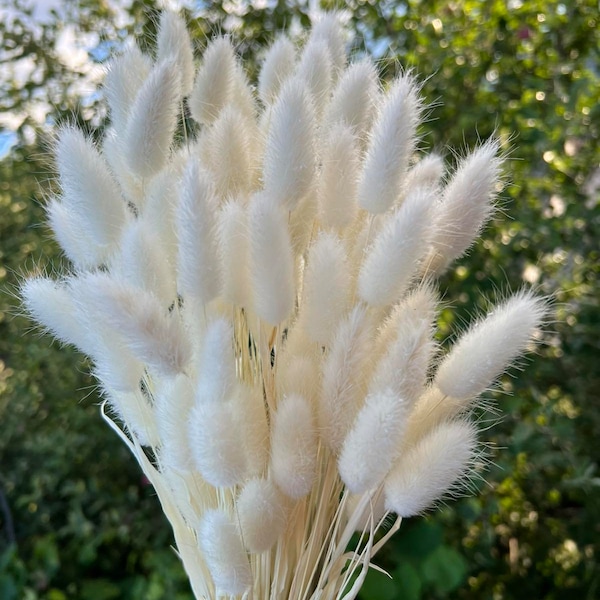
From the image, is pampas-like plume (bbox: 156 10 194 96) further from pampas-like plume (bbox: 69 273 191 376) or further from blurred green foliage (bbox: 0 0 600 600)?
blurred green foliage (bbox: 0 0 600 600)

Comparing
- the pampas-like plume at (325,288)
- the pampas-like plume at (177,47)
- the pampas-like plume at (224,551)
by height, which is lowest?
the pampas-like plume at (224,551)

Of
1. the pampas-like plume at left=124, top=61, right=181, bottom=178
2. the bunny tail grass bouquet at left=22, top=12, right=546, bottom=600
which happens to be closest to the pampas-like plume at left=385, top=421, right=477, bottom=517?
the bunny tail grass bouquet at left=22, top=12, right=546, bottom=600

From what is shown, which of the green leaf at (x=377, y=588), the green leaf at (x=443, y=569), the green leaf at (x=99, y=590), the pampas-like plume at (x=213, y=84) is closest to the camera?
the pampas-like plume at (x=213, y=84)

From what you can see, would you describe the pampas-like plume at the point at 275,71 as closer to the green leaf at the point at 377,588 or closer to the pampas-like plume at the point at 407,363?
the pampas-like plume at the point at 407,363

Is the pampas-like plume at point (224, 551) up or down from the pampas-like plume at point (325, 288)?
down

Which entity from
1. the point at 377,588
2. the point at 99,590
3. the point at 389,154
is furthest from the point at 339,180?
the point at 99,590

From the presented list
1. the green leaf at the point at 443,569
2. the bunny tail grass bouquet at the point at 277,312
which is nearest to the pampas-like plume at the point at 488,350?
the bunny tail grass bouquet at the point at 277,312

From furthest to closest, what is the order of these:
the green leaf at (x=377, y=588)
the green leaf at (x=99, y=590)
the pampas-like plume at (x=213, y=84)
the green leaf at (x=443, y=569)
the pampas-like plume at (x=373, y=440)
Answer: the green leaf at (x=99, y=590), the green leaf at (x=443, y=569), the green leaf at (x=377, y=588), the pampas-like plume at (x=213, y=84), the pampas-like plume at (x=373, y=440)

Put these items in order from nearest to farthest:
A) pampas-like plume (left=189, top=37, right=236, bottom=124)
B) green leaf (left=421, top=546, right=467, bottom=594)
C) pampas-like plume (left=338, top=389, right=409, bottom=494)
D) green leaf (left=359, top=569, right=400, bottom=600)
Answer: pampas-like plume (left=338, top=389, right=409, bottom=494) < pampas-like plume (left=189, top=37, right=236, bottom=124) < green leaf (left=359, top=569, right=400, bottom=600) < green leaf (left=421, top=546, right=467, bottom=594)

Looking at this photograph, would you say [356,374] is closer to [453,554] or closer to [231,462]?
[231,462]

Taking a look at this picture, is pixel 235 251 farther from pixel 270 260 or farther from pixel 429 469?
pixel 429 469
